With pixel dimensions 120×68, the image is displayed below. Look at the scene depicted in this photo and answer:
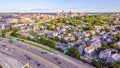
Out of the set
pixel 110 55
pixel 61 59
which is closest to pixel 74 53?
pixel 61 59

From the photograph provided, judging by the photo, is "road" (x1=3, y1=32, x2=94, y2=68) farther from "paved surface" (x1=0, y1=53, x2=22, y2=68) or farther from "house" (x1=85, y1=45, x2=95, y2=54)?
"paved surface" (x1=0, y1=53, x2=22, y2=68)

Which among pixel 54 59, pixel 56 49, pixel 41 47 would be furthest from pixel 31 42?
pixel 54 59

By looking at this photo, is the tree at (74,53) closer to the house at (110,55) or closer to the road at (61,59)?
the road at (61,59)

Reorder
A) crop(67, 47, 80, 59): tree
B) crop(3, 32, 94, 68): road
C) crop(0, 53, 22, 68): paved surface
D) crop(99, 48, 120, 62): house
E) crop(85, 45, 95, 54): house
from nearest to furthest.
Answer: crop(0, 53, 22, 68): paved surface → crop(3, 32, 94, 68): road → crop(99, 48, 120, 62): house → crop(67, 47, 80, 59): tree → crop(85, 45, 95, 54): house

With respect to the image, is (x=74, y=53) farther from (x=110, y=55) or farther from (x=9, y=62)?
(x=9, y=62)

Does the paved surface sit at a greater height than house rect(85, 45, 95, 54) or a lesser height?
lesser

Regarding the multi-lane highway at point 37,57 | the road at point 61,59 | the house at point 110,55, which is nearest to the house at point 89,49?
the house at point 110,55

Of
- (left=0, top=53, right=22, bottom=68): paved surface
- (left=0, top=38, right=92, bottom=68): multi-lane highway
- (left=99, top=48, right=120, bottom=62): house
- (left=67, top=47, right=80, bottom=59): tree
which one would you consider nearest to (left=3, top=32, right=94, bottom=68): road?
(left=0, top=38, right=92, bottom=68): multi-lane highway
